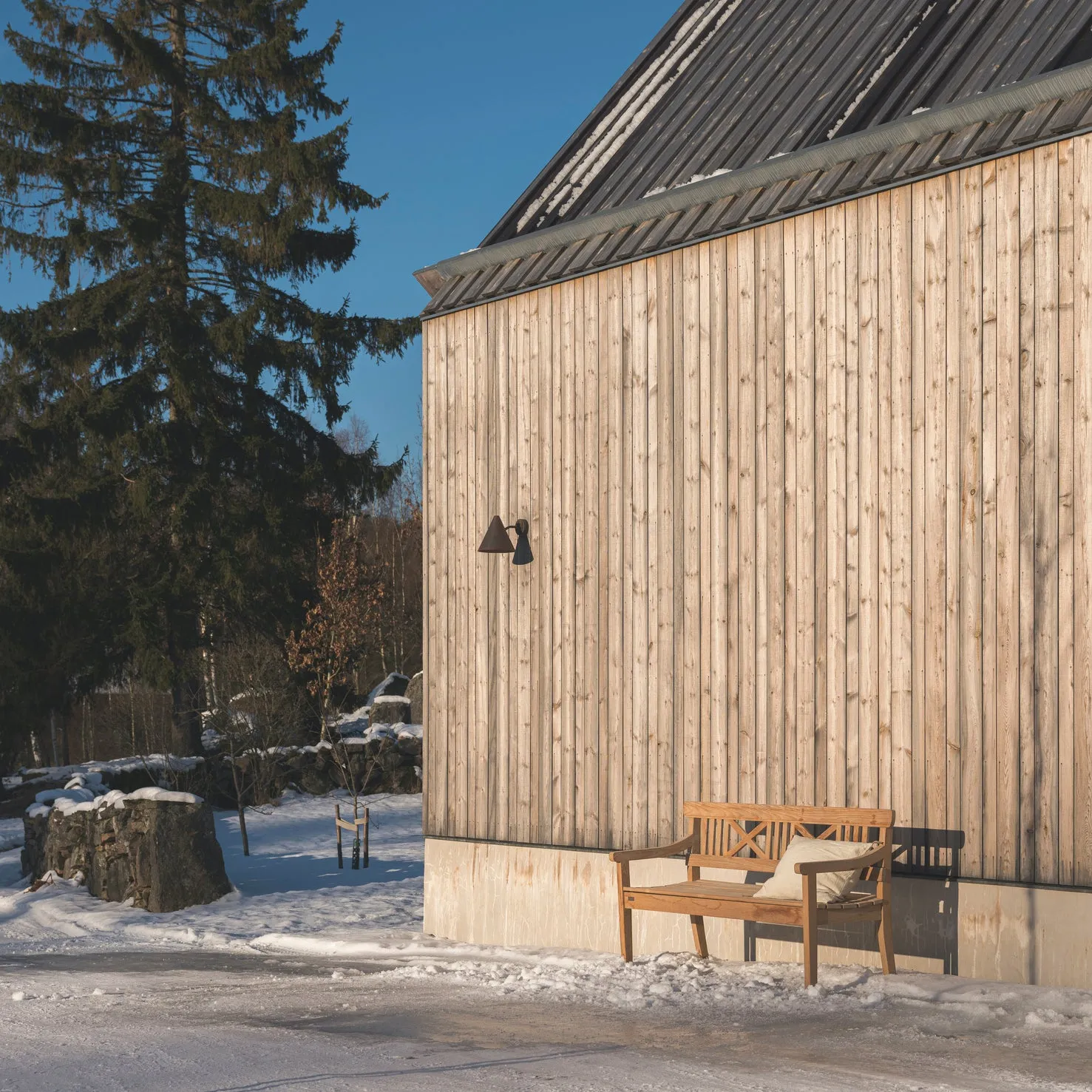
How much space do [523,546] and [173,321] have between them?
51.7 ft

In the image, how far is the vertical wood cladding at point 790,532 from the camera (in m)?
7.10

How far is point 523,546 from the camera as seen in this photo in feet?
32.0

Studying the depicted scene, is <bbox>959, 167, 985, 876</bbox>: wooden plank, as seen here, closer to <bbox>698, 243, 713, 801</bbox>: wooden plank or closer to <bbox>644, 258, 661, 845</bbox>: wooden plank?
<bbox>698, 243, 713, 801</bbox>: wooden plank

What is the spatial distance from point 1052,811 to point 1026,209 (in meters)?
2.96

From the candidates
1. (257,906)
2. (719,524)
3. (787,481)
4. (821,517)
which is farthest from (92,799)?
(821,517)

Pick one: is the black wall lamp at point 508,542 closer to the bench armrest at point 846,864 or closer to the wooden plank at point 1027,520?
the bench armrest at point 846,864

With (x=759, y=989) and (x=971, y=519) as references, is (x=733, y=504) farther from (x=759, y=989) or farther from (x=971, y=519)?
(x=759, y=989)

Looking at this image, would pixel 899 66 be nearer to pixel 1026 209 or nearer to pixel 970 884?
pixel 1026 209

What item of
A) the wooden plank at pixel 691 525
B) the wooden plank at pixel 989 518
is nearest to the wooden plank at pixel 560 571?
the wooden plank at pixel 691 525

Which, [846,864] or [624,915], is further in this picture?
[624,915]

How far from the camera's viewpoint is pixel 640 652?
901 centimetres

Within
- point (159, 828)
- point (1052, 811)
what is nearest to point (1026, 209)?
point (1052, 811)

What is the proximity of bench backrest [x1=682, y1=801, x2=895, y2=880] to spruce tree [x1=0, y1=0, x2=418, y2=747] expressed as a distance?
16593 mm

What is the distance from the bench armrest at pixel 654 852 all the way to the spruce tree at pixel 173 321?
54.4ft
